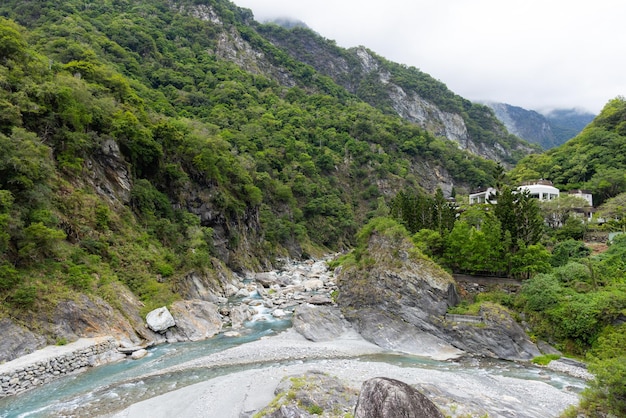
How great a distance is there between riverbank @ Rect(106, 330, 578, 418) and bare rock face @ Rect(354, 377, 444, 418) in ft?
19.2

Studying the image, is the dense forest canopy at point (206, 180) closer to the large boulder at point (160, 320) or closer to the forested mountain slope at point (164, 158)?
the forested mountain slope at point (164, 158)

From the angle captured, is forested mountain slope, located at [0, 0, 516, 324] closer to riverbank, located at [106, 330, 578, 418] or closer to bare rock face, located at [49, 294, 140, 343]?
bare rock face, located at [49, 294, 140, 343]

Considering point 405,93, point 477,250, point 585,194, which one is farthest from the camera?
point 405,93

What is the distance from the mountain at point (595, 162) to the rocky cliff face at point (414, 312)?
115 ft

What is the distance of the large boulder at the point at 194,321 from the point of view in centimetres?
2488

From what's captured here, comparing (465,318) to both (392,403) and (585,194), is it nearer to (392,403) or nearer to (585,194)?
(392,403)

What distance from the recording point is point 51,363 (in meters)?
18.0

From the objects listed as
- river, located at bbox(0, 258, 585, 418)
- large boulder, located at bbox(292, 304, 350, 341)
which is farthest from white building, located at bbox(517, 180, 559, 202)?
large boulder, located at bbox(292, 304, 350, 341)

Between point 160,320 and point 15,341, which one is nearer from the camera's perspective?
point 15,341

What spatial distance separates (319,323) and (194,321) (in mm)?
9371

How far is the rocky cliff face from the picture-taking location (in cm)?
2295

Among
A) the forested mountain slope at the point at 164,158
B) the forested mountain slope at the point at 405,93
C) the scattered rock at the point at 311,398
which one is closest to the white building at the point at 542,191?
the forested mountain slope at the point at 164,158

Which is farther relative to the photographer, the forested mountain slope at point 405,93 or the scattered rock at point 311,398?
the forested mountain slope at point 405,93

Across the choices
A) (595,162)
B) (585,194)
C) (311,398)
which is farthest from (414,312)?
(595,162)
